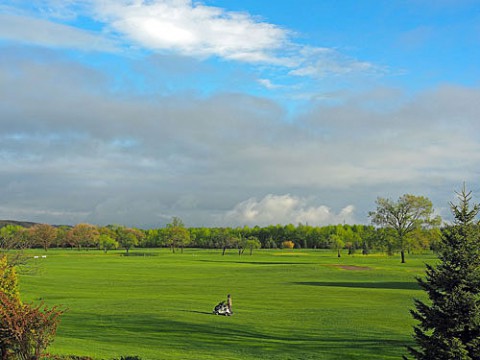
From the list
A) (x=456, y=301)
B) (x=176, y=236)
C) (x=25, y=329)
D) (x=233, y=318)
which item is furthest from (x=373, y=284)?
(x=176, y=236)

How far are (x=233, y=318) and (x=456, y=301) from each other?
2101 centimetres

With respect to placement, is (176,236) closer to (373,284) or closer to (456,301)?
(373,284)

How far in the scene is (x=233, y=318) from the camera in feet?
118

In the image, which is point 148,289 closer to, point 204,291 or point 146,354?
point 204,291

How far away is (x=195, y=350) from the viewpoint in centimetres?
2662

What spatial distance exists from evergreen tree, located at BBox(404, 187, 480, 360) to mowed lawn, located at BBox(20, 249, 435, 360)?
9036 millimetres

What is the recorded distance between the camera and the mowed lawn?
2666 cm

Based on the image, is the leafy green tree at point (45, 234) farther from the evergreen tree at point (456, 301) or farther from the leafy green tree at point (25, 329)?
the evergreen tree at point (456, 301)

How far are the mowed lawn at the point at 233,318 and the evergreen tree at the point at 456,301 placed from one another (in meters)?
9.04

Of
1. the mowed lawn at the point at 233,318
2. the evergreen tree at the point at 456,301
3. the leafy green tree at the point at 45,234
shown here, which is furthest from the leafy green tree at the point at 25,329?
the leafy green tree at the point at 45,234

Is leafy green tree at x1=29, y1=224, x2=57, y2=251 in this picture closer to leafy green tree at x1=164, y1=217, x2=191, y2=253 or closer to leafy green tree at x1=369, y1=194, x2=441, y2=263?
leafy green tree at x1=164, y1=217, x2=191, y2=253

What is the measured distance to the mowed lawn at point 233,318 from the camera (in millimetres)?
26656

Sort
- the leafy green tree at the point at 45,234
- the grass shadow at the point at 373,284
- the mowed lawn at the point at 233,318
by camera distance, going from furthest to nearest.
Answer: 1. the leafy green tree at the point at 45,234
2. the grass shadow at the point at 373,284
3. the mowed lawn at the point at 233,318

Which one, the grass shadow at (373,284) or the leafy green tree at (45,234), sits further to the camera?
the leafy green tree at (45,234)
